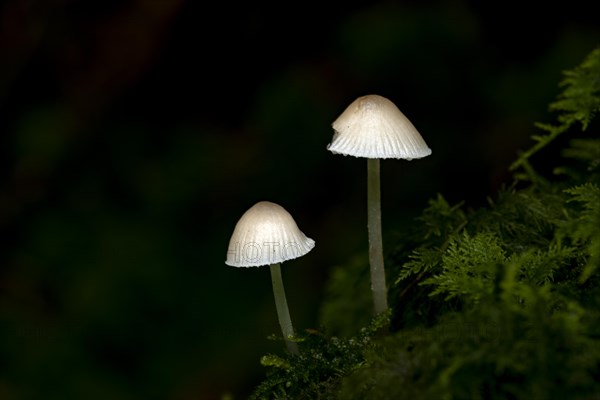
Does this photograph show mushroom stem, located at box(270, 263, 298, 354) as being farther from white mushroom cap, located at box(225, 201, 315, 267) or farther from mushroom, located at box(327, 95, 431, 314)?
mushroom, located at box(327, 95, 431, 314)

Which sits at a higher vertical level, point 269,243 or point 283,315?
point 269,243

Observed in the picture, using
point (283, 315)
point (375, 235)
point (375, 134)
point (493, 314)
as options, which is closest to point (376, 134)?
point (375, 134)

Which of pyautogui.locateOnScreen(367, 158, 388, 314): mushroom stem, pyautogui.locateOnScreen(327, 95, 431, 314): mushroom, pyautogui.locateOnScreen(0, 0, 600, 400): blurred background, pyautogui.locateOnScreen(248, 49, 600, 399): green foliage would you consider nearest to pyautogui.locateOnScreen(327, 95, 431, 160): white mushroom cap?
pyautogui.locateOnScreen(327, 95, 431, 314): mushroom

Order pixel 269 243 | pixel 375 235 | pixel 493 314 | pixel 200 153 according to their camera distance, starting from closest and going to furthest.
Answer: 1. pixel 493 314
2. pixel 269 243
3. pixel 375 235
4. pixel 200 153

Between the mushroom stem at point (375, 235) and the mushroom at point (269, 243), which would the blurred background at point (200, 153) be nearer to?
the mushroom stem at point (375, 235)

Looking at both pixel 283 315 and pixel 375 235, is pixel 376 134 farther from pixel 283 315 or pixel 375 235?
pixel 283 315

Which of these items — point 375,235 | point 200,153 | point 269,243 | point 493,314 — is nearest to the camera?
point 493,314
